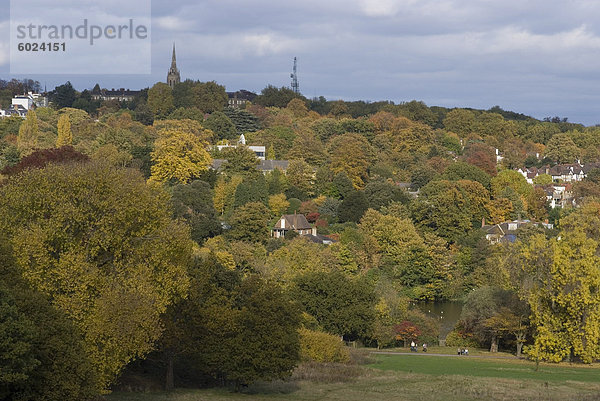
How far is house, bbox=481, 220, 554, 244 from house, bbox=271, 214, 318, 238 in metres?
14.9

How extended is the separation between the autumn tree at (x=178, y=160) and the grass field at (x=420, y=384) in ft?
139

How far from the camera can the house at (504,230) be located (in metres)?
75.9

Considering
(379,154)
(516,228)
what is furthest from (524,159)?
(516,228)

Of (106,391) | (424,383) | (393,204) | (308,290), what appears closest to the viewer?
(106,391)

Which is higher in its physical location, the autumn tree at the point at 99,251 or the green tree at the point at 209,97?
the green tree at the point at 209,97

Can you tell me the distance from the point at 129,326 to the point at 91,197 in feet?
13.7

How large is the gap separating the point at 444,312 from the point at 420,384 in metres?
27.4

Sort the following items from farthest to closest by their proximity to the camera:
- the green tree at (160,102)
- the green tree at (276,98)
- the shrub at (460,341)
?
the green tree at (276,98), the green tree at (160,102), the shrub at (460,341)

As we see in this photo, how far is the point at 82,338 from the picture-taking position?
25844 mm

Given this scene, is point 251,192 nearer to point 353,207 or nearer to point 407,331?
point 353,207

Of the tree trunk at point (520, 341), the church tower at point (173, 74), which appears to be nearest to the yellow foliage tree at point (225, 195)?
the tree trunk at point (520, 341)

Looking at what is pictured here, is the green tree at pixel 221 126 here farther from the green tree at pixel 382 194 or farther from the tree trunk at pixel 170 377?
the tree trunk at pixel 170 377

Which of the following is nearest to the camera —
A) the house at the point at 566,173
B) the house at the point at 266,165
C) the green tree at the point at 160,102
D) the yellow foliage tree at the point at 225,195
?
the yellow foliage tree at the point at 225,195

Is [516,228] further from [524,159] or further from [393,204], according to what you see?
[524,159]
